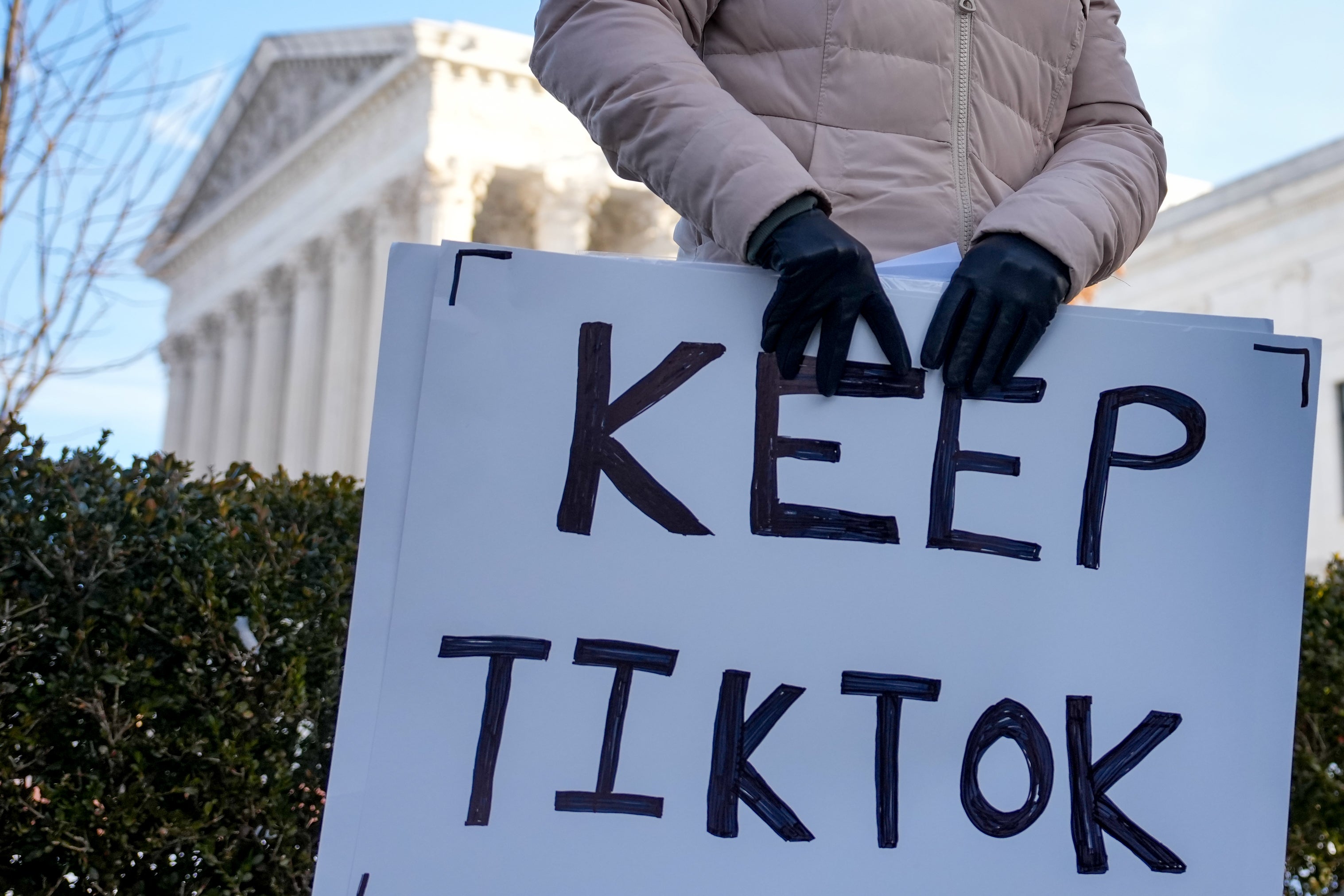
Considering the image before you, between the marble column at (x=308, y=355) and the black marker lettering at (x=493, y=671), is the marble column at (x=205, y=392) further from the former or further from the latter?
the black marker lettering at (x=493, y=671)

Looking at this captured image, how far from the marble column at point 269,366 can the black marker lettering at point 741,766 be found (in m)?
30.6

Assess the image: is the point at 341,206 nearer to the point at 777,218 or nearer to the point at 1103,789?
the point at 777,218

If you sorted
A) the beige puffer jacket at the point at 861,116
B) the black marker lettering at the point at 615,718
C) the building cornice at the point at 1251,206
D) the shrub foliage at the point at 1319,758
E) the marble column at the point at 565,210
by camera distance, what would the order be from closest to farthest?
the black marker lettering at the point at 615,718, the beige puffer jacket at the point at 861,116, the shrub foliage at the point at 1319,758, the building cornice at the point at 1251,206, the marble column at the point at 565,210

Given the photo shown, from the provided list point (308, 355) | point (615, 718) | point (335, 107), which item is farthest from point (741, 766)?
point (335, 107)

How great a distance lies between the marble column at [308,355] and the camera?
90.8 ft

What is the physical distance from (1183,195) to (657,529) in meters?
30.9

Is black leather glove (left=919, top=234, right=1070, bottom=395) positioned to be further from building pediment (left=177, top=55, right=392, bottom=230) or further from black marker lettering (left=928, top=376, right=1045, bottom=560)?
building pediment (left=177, top=55, right=392, bottom=230)

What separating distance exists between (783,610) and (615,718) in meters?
0.20

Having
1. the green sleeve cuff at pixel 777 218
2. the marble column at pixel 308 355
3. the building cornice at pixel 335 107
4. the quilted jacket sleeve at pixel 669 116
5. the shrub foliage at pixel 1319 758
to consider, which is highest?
the building cornice at pixel 335 107

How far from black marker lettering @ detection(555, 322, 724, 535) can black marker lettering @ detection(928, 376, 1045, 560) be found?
0.78ft

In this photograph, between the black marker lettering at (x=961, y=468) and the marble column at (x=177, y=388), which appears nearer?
the black marker lettering at (x=961, y=468)

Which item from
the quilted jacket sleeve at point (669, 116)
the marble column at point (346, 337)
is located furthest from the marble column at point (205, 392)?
the quilted jacket sleeve at point (669, 116)

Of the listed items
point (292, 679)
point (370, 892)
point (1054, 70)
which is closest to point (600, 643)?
point (370, 892)

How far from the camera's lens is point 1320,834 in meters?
4.09
